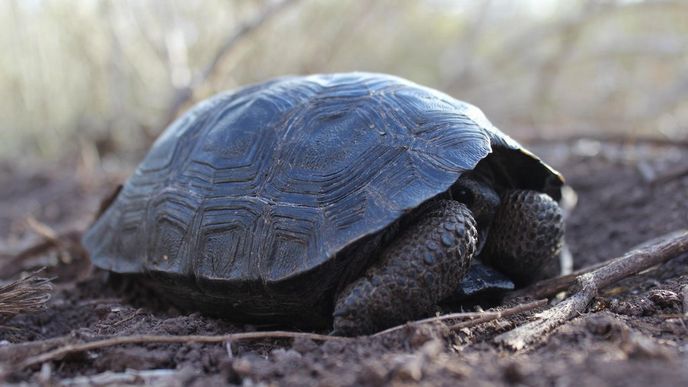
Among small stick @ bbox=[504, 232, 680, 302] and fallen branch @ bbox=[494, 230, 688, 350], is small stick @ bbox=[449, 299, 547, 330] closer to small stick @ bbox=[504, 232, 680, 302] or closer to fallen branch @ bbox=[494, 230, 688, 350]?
fallen branch @ bbox=[494, 230, 688, 350]

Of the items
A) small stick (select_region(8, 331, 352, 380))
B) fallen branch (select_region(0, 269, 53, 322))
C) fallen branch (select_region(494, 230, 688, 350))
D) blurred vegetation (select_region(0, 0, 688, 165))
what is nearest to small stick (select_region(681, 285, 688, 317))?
fallen branch (select_region(494, 230, 688, 350))

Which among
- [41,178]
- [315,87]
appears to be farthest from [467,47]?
[315,87]

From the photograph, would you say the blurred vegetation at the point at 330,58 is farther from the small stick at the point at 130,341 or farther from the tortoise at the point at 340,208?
the small stick at the point at 130,341

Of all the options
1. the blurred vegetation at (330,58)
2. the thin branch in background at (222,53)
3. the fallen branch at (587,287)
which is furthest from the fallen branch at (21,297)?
the blurred vegetation at (330,58)

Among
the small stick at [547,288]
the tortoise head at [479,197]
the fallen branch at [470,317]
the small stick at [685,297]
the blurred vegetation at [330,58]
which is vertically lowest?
the small stick at [547,288]

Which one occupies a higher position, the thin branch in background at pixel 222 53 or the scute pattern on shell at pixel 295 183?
the thin branch in background at pixel 222 53

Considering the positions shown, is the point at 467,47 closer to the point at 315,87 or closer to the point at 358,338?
the point at 315,87

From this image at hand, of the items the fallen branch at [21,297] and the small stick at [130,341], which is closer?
the small stick at [130,341]

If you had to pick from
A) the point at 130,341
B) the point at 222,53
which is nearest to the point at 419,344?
the point at 130,341
